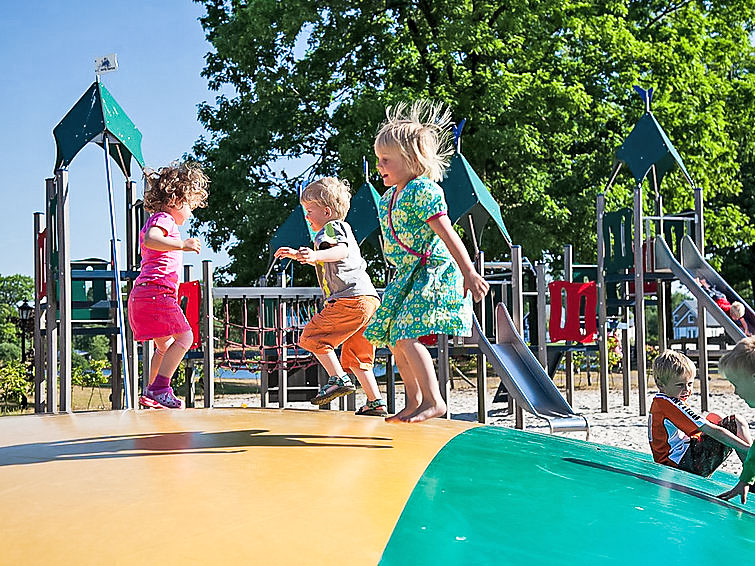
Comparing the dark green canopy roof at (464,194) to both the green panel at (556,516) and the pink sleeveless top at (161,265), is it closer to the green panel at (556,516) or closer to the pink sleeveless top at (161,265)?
the pink sleeveless top at (161,265)

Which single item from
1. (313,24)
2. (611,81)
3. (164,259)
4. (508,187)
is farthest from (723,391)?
(164,259)

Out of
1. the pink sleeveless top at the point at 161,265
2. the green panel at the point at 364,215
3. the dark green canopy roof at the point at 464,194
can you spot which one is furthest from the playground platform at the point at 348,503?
the green panel at the point at 364,215

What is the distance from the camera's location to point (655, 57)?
23.4 metres

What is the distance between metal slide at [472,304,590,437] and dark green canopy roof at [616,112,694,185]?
753cm

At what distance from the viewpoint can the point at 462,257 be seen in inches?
140

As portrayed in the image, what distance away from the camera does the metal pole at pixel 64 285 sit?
823 centimetres

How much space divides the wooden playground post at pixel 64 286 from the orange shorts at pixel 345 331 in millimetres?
4418

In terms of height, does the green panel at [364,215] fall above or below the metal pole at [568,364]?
above

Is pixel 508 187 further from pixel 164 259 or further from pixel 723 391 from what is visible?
pixel 164 259

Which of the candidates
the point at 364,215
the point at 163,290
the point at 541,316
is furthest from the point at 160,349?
the point at 364,215

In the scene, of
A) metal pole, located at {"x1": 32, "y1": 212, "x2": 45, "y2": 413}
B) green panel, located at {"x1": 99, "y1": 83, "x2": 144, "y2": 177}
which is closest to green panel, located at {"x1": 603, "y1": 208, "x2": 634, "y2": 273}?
green panel, located at {"x1": 99, "y1": 83, "x2": 144, "y2": 177}

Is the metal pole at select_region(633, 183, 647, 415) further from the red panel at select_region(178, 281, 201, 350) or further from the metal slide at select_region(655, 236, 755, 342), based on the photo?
the red panel at select_region(178, 281, 201, 350)

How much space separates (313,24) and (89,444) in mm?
22715

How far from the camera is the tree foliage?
21.8 m
